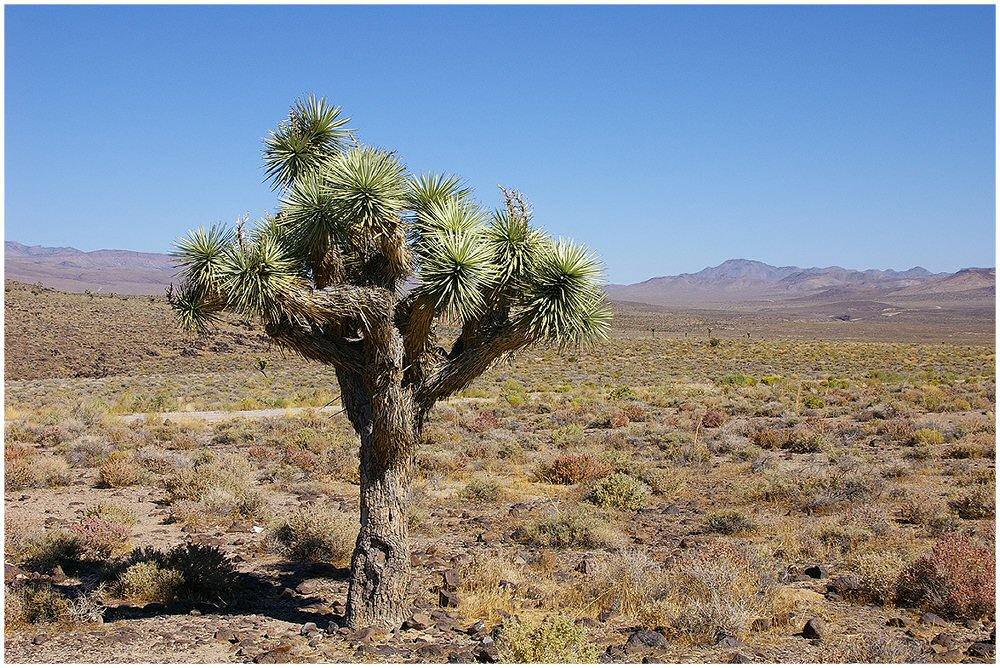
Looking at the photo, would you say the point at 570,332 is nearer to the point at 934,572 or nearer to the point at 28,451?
the point at 934,572

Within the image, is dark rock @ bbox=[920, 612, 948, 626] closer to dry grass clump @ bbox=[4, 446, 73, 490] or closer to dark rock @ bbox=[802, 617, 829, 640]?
dark rock @ bbox=[802, 617, 829, 640]

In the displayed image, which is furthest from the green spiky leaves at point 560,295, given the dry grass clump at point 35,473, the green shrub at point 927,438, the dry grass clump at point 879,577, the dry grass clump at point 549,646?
the green shrub at point 927,438

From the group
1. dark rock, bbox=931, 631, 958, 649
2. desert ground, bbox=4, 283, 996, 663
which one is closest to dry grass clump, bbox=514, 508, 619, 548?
desert ground, bbox=4, 283, 996, 663

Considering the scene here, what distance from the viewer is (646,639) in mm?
7152

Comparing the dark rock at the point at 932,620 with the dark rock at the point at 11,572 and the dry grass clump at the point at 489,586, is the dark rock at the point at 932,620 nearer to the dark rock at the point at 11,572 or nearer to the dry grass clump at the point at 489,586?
the dry grass clump at the point at 489,586

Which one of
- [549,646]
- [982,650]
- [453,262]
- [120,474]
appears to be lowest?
[120,474]

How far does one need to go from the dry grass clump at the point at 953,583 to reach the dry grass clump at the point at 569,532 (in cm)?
386

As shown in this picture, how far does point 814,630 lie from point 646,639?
5.33ft

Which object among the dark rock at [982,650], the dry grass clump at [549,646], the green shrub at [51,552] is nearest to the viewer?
the dry grass clump at [549,646]

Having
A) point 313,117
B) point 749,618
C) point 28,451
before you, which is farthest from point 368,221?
→ point 28,451

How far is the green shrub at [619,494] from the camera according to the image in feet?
42.6

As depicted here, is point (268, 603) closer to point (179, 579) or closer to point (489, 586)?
point (179, 579)

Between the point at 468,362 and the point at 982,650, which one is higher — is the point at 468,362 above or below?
above

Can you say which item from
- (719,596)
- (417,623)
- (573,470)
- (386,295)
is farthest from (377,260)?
(573,470)
